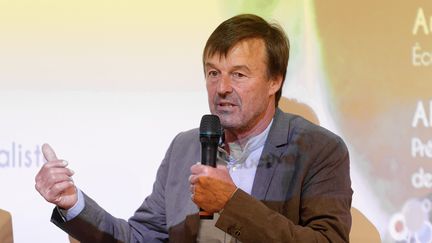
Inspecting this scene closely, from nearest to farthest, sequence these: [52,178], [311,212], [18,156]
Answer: [52,178] → [311,212] → [18,156]

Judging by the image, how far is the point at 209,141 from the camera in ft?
6.31

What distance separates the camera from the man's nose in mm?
2293

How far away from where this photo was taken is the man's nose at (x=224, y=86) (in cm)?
229

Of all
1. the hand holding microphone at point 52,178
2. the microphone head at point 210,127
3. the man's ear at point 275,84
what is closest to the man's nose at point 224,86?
the man's ear at point 275,84

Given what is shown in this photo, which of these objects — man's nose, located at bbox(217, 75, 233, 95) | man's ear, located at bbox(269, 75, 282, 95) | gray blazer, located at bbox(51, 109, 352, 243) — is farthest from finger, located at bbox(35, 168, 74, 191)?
man's ear, located at bbox(269, 75, 282, 95)

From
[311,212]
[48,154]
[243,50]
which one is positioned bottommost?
[311,212]

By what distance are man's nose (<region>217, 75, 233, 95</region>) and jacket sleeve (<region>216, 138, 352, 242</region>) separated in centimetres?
35

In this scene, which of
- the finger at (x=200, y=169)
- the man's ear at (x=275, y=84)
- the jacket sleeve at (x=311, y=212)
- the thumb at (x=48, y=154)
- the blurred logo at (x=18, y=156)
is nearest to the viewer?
the finger at (x=200, y=169)

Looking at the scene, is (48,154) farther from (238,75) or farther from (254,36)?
(254,36)

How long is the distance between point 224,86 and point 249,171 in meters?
0.31

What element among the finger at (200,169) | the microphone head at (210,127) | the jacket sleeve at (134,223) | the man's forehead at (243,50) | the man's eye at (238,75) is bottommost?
the jacket sleeve at (134,223)

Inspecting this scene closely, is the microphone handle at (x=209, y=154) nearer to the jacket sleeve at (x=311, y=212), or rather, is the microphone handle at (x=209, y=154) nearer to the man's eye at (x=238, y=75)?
the jacket sleeve at (x=311, y=212)

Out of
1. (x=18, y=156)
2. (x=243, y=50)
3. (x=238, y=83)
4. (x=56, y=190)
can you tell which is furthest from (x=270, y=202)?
(x=18, y=156)

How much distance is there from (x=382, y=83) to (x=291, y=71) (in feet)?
1.12
